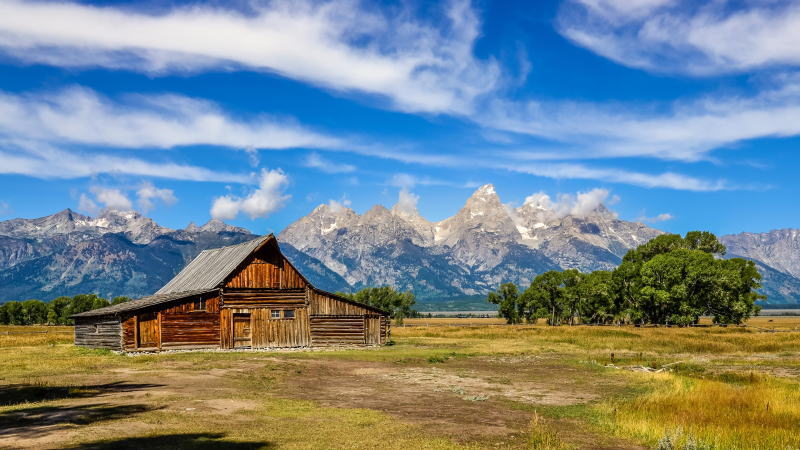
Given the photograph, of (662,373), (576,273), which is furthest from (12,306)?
(662,373)

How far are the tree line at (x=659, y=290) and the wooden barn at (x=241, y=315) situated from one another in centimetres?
5165

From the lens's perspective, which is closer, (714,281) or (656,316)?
(714,281)

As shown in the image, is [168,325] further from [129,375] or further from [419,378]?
[419,378]

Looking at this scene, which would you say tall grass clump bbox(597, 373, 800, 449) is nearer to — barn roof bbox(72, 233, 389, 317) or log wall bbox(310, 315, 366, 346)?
barn roof bbox(72, 233, 389, 317)

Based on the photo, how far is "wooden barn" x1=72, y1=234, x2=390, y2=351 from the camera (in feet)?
155

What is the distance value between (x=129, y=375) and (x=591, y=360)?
96.5 ft

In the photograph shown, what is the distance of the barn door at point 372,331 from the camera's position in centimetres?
5656

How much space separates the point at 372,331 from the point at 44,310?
114383 mm

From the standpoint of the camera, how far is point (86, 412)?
1938cm

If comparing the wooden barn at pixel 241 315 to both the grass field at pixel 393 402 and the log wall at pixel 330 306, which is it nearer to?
the log wall at pixel 330 306

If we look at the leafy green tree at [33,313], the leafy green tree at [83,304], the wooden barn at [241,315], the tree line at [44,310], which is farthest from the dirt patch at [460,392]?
the leafy green tree at [33,313]

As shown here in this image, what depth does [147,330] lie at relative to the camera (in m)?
46.7

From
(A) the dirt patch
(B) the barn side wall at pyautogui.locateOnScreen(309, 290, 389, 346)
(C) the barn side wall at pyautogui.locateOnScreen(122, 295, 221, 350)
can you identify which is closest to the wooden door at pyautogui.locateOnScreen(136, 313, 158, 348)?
(C) the barn side wall at pyautogui.locateOnScreen(122, 295, 221, 350)

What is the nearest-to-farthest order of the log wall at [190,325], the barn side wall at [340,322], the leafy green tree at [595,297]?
the log wall at [190,325] < the barn side wall at [340,322] < the leafy green tree at [595,297]
